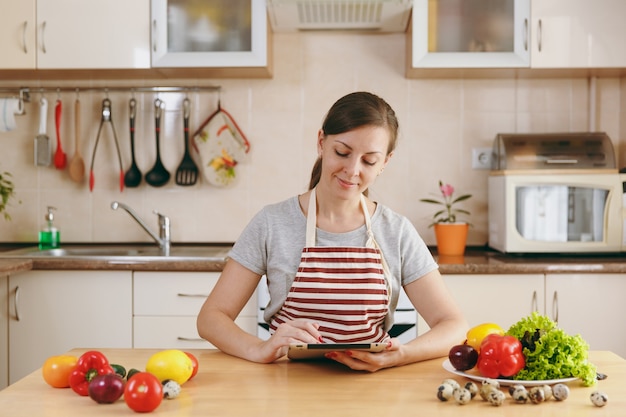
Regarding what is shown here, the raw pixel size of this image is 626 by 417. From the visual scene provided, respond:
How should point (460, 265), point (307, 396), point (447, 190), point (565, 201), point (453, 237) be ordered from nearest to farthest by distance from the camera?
point (307, 396)
point (460, 265)
point (565, 201)
point (453, 237)
point (447, 190)

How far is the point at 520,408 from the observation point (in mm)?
1192

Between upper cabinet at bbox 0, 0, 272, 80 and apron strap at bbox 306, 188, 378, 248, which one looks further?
upper cabinet at bbox 0, 0, 272, 80

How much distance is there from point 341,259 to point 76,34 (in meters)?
1.83

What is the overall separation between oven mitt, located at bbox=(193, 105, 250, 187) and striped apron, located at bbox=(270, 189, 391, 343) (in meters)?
1.63

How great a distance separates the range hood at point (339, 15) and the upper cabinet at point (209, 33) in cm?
12

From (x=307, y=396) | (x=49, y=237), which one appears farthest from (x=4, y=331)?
(x=307, y=396)

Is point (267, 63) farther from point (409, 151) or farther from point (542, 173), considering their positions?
point (542, 173)

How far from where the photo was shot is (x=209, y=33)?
3.03 metres

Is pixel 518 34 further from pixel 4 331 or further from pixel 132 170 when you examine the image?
pixel 4 331

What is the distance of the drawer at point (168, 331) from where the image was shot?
2.77m

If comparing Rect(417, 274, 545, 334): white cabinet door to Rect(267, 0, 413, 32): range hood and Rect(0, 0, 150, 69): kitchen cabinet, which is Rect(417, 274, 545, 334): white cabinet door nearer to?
Rect(267, 0, 413, 32): range hood

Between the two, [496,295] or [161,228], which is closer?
[496,295]

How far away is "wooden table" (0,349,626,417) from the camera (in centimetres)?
117

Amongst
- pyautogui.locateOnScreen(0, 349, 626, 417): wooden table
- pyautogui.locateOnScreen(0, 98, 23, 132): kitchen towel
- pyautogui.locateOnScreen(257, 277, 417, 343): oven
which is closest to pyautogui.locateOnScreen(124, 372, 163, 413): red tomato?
pyautogui.locateOnScreen(0, 349, 626, 417): wooden table
